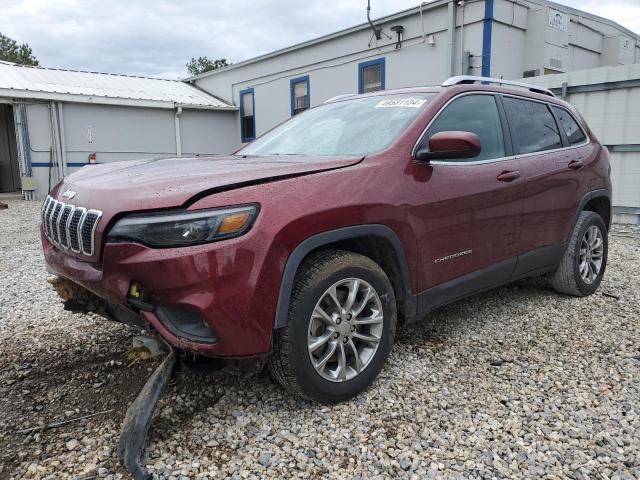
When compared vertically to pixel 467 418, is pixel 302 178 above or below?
above

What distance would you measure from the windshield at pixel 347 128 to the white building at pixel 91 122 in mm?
13923

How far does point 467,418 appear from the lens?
8.42ft

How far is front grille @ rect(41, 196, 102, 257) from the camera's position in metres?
2.30

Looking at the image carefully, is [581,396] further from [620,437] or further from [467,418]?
[467,418]

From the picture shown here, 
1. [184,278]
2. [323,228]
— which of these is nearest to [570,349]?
[323,228]

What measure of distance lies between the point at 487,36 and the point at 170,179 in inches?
411

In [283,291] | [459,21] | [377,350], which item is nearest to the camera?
[283,291]

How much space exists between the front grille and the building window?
45.1 feet

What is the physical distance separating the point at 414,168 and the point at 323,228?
0.78m

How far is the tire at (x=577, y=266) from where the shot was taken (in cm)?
432

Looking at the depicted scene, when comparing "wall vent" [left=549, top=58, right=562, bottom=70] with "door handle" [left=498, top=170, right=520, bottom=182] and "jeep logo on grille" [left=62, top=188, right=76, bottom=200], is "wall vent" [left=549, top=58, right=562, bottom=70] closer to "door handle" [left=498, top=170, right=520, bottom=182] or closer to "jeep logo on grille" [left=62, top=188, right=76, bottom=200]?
"door handle" [left=498, top=170, right=520, bottom=182]

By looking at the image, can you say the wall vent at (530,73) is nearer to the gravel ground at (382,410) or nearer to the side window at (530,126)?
the side window at (530,126)

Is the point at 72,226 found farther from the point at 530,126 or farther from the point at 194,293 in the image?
the point at 530,126

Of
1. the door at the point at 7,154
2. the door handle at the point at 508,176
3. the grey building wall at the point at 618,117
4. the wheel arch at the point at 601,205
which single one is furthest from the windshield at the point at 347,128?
the door at the point at 7,154
